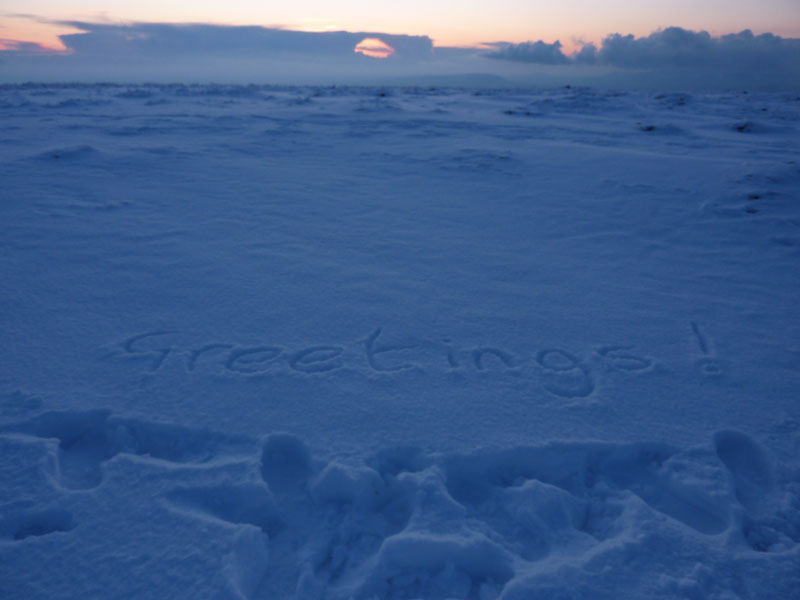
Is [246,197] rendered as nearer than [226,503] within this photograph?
No

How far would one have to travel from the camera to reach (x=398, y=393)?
1.89 meters

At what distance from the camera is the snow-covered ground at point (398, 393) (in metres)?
1.35

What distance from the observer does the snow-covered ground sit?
1.35 metres

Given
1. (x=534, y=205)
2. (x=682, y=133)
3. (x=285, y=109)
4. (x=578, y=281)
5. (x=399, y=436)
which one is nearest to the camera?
(x=399, y=436)

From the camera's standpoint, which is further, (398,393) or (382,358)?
(382,358)

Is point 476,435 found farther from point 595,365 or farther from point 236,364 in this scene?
point 236,364

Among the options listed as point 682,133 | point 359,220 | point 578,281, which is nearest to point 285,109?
point 359,220

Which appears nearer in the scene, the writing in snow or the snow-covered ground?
the snow-covered ground

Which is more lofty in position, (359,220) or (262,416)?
(359,220)

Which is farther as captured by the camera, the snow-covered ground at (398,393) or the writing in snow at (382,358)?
the writing in snow at (382,358)

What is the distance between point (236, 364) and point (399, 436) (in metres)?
0.82

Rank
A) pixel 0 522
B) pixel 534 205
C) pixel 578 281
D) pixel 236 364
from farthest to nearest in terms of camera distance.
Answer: pixel 534 205 → pixel 578 281 → pixel 236 364 → pixel 0 522

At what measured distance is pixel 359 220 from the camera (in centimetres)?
362

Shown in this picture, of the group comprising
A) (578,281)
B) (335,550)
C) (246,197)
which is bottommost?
(335,550)
